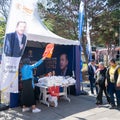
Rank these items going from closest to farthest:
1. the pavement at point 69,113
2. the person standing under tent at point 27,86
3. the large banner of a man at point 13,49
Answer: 1. the pavement at point 69,113
2. the large banner of a man at point 13,49
3. the person standing under tent at point 27,86

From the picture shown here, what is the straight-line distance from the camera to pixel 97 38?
2477cm

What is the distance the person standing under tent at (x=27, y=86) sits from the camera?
7.89 meters

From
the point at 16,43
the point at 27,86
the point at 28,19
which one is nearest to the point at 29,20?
the point at 28,19

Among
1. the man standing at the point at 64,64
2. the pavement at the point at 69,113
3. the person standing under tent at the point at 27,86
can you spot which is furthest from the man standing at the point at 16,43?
the man standing at the point at 64,64

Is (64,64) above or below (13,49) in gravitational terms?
below

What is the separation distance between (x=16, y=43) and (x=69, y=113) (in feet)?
8.74

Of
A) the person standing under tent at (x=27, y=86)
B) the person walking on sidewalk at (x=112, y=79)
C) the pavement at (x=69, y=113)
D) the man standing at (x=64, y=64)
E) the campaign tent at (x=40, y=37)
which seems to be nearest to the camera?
the pavement at (x=69, y=113)

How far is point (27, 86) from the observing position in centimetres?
800

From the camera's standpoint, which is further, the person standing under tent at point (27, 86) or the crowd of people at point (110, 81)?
the crowd of people at point (110, 81)

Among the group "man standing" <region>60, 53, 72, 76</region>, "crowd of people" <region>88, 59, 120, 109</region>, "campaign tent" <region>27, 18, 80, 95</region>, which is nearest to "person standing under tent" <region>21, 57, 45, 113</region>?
"campaign tent" <region>27, 18, 80, 95</region>

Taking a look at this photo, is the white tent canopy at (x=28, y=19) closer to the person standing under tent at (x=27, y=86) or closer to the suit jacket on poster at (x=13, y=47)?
the suit jacket on poster at (x=13, y=47)

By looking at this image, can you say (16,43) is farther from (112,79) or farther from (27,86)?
(112,79)

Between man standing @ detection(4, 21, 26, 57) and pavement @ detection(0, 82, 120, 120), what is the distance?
181cm

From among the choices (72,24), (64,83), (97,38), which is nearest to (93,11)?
(72,24)
